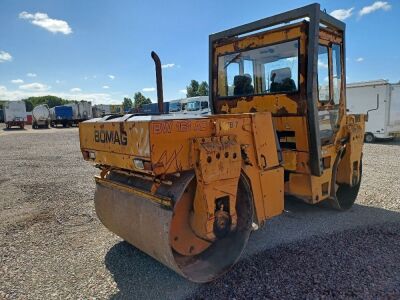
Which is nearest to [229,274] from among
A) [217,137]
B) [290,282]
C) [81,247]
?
[290,282]

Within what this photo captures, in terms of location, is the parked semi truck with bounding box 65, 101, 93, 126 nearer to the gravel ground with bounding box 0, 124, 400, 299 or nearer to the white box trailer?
the white box trailer

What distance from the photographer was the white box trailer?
46.2ft

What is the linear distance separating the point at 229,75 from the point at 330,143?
5.65 feet

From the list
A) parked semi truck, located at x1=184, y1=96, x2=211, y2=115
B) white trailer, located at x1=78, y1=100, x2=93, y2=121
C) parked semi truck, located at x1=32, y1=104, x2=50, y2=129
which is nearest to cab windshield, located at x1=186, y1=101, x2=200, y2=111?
parked semi truck, located at x1=184, y1=96, x2=211, y2=115

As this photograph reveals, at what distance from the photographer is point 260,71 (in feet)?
15.3

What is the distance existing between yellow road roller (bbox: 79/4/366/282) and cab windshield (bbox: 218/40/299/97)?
1cm

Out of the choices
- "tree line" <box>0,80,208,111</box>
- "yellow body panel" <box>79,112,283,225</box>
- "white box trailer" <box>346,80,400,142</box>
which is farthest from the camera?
"tree line" <box>0,80,208,111</box>

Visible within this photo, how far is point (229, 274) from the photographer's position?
11.1ft

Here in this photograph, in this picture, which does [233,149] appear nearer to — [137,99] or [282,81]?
[282,81]

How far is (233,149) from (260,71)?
1.96m

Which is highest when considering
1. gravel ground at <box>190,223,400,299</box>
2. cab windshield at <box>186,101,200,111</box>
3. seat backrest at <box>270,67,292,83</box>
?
cab windshield at <box>186,101,200,111</box>

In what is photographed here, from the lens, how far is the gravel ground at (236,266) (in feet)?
10.3

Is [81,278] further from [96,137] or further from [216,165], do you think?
[216,165]

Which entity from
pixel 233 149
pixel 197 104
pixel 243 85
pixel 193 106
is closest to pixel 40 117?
pixel 193 106
